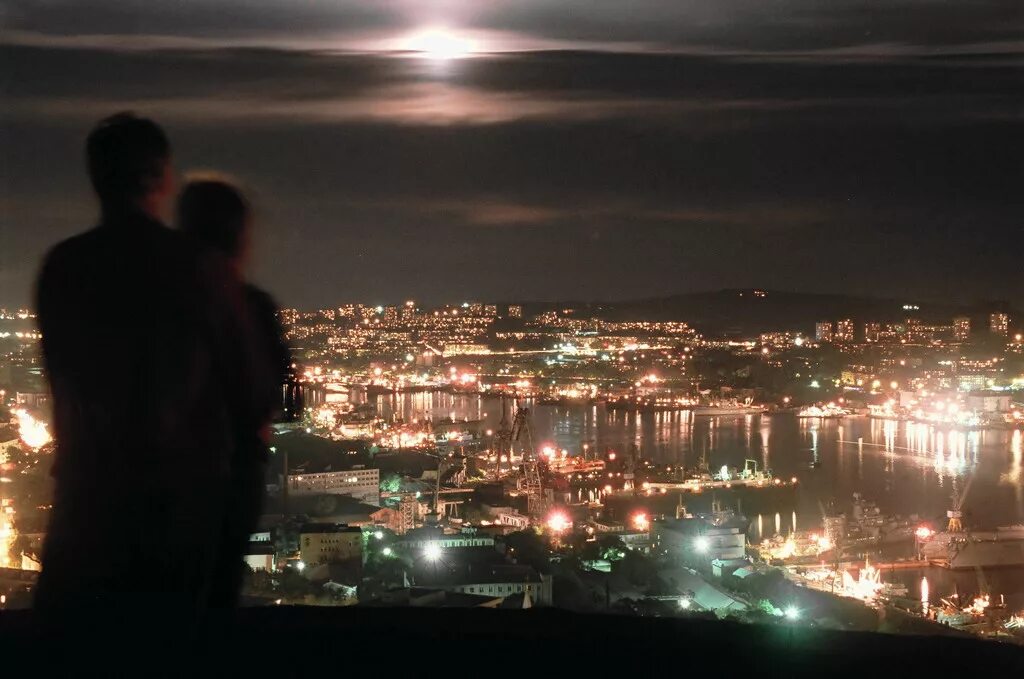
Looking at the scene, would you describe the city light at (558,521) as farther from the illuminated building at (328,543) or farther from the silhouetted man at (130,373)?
the silhouetted man at (130,373)

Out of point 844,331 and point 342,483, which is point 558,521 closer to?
point 342,483

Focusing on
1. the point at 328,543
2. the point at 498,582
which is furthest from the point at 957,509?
the point at 498,582

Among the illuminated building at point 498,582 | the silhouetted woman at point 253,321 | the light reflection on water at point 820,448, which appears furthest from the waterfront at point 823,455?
the silhouetted woman at point 253,321

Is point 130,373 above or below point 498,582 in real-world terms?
above

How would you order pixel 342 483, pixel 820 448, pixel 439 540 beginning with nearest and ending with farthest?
pixel 439 540, pixel 342 483, pixel 820 448

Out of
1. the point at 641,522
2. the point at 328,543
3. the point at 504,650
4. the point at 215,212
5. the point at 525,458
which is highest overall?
the point at 215,212

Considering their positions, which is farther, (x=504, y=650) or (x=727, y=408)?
(x=727, y=408)

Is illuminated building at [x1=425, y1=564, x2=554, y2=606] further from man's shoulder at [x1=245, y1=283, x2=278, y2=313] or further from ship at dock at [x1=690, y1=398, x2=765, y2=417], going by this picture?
ship at dock at [x1=690, y1=398, x2=765, y2=417]

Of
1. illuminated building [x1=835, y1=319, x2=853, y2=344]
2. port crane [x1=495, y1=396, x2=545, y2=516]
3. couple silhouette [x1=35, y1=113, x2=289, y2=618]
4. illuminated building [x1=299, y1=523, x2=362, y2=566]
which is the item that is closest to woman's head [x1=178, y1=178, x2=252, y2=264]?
couple silhouette [x1=35, y1=113, x2=289, y2=618]
